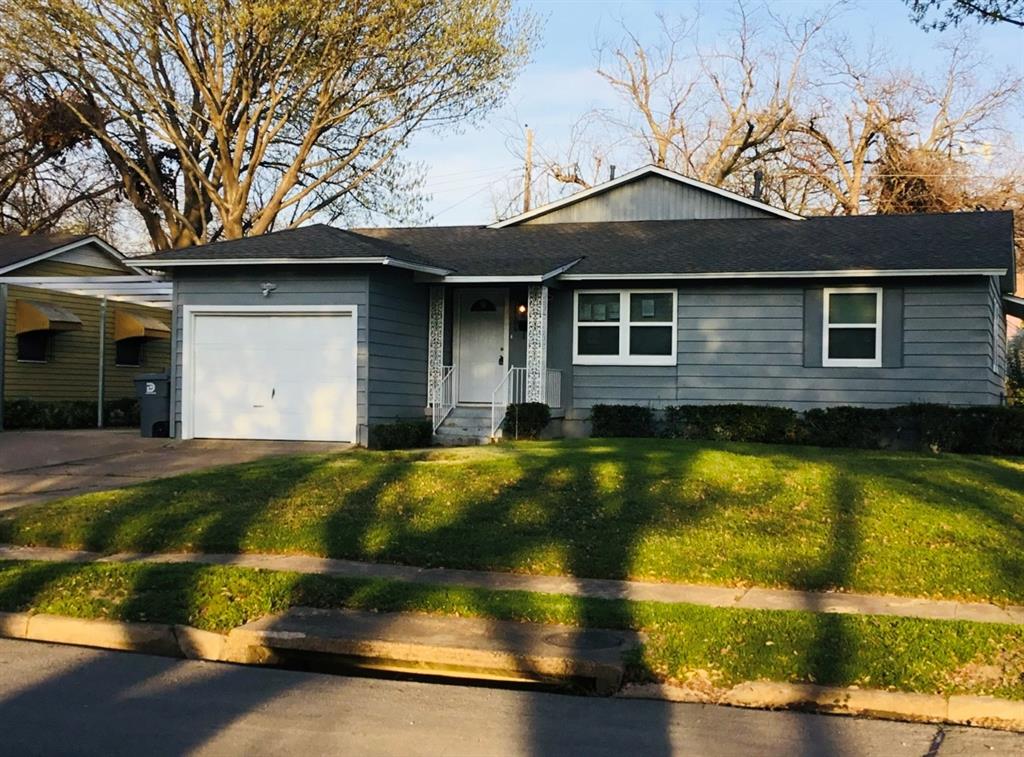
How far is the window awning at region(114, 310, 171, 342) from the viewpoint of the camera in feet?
83.0

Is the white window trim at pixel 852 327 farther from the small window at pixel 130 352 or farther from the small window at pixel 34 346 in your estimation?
the small window at pixel 34 346

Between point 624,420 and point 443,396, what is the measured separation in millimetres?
3288

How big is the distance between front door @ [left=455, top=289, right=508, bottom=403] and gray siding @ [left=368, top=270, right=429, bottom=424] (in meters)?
0.95

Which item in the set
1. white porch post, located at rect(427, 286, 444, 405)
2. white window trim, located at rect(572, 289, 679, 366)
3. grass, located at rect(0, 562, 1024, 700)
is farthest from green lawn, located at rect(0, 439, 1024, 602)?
white porch post, located at rect(427, 286, 444, 405)

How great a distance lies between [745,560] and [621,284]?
10.2 metres

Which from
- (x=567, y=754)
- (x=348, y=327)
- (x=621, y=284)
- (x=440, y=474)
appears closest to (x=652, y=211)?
(x=621, y=284)

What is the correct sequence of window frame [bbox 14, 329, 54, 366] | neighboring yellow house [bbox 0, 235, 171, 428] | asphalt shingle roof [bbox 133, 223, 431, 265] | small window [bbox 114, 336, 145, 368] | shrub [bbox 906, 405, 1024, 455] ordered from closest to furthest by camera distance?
shrub [bbox 906, 405, 1024, 455] < asphalt shingle roof [bbox 133, 223, 431, 265] < neighboring yellow house [bbox 0, 235, 171, 428] < window frame [bbox 14, 329, 54, 366] < small window [bbox 114, 336, 145, 368]

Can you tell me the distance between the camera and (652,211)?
23.1 m

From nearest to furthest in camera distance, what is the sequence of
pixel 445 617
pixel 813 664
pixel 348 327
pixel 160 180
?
pixel 813 664, pixel 445 617, pixel 348 327, pixel 160 180

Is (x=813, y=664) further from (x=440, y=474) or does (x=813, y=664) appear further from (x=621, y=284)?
(x=621, y=284)

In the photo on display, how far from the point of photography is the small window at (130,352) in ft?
86.0

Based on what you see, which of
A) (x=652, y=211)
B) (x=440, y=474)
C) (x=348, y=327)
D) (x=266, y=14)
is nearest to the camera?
(x=440, y=474)

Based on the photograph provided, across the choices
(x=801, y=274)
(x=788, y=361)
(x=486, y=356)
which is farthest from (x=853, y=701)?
(x=486, y=356)

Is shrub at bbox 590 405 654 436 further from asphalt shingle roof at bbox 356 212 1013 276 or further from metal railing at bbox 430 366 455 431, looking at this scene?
metal railing at bbox 430 366 455 431
